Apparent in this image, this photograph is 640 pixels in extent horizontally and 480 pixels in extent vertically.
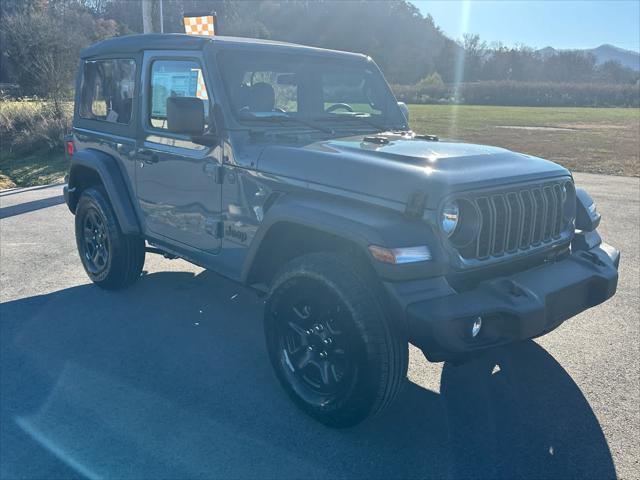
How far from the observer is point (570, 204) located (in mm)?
3492

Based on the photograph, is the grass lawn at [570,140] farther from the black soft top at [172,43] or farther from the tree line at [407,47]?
the tree line at [407,47]

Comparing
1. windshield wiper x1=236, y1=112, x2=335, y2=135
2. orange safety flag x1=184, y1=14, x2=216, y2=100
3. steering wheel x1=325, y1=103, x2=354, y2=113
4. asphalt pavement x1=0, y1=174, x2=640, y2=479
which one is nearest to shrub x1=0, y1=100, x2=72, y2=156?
orange safety flag x1=184, y1=14, x2=216, y2=100

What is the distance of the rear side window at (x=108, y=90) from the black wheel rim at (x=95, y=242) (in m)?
0.83

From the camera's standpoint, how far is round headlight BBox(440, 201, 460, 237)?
2768mm

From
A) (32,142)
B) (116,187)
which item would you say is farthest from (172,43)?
(32,142)

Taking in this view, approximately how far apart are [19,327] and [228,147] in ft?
7.14

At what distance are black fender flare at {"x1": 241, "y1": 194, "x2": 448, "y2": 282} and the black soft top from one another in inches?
54.9

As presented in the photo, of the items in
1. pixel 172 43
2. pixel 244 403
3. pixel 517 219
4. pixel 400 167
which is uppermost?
pixel 172 43

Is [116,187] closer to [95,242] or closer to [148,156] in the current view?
[148,156]

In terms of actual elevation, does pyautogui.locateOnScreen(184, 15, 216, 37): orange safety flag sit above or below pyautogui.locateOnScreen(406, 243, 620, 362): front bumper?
above

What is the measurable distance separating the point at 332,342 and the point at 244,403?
72 cm

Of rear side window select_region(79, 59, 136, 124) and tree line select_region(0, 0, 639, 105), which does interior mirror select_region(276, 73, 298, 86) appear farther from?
tree line select_region(0, 0, 639, 105)

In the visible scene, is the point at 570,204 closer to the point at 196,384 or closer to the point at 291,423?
the point at 291,423

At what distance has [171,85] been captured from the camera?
4.04 m
